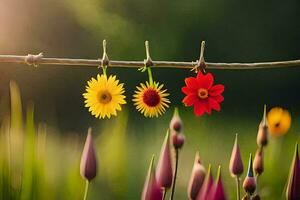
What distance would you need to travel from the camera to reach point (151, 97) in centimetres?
56

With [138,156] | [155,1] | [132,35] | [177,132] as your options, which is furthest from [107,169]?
[155,1]

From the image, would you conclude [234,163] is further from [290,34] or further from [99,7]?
[290,34]

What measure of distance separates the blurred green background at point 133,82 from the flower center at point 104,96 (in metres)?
0.08

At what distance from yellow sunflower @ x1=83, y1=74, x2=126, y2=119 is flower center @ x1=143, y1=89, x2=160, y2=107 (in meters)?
0.02

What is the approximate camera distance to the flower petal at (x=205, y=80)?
1.77 feet

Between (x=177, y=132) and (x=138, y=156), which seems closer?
(x=177, y=132)

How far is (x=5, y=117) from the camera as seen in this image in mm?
758

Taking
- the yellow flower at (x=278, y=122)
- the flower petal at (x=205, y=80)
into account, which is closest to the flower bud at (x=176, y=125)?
the flower petal at (x=205, y=80)

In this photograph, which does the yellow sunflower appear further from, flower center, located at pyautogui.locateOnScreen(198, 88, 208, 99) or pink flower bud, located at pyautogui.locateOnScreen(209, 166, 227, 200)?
pink flower bud, located at pyautogui.locateOnScreen(209, 166, 227, 200)

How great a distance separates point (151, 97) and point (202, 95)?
46 millimetres

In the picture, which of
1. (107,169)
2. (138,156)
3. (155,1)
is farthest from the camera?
(155,1)

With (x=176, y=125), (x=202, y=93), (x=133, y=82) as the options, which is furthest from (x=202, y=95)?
(x=133, y=82)

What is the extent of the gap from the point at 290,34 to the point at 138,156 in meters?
0.76

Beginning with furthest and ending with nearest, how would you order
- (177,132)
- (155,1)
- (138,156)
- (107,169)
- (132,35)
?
(155,1)
(132,35)
(138,156)
(107,169)
(177,132)
